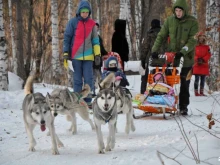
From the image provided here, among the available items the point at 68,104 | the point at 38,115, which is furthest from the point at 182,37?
the point at 38,115

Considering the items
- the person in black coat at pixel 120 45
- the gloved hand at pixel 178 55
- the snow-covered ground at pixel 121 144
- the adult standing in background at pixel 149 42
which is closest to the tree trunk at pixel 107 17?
the person in black coat at pixel 120 45

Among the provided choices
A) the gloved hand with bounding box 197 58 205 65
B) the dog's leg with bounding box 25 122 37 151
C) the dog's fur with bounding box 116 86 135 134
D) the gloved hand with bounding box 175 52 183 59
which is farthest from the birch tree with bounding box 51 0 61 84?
the dog's leg with bounding box 25 122 37 151

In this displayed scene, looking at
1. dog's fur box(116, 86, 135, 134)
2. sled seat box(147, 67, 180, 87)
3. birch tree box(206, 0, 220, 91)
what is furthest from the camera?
birch tree box(206, 0, 220, 91)

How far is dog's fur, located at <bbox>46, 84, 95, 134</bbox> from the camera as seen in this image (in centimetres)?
484

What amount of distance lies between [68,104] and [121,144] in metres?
1.09

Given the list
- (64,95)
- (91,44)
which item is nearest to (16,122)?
(64,95)

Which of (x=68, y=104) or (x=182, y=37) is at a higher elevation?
(x=182, y=37)

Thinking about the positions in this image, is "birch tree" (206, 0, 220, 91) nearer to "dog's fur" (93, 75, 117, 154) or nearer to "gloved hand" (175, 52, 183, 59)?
"gloved hand" (175, 52, 183, 59)

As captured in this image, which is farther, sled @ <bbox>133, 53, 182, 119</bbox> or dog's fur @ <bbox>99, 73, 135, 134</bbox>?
sled @ <bbox>133, 53, 182, 119</bbox>

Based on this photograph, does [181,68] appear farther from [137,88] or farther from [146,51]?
[137,88]

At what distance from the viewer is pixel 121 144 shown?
4.75m

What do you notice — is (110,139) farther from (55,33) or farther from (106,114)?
(55,33)

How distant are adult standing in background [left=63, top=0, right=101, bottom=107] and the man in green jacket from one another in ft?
4.20

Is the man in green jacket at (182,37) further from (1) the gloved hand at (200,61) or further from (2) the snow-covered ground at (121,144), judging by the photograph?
(1) the gloved hand at (200,61)
